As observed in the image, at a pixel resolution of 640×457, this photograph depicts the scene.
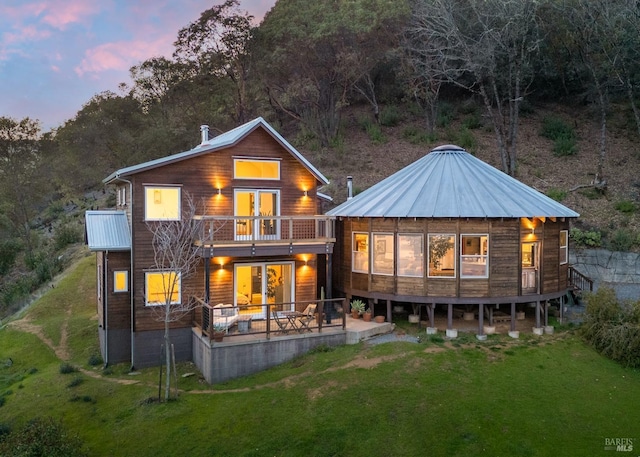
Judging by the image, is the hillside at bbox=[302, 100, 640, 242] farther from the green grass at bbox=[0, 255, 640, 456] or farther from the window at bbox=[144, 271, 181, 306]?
the window at bbox=[144, 271, 181, 306]

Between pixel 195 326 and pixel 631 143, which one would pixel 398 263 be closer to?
pixel 195 326

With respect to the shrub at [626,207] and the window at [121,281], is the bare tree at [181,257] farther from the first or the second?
the shrub at [626,207]

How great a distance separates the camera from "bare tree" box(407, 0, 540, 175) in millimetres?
25078

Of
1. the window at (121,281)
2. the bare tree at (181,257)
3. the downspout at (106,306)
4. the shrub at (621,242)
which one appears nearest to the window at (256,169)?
the bare tree at (181,257)

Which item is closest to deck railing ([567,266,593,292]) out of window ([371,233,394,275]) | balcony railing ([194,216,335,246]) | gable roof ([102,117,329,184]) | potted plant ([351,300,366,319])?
window ([371,233,394,275])

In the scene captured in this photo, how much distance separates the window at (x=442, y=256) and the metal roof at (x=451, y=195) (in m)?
0.93

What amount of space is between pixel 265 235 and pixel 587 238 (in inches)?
598

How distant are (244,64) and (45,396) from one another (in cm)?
2508

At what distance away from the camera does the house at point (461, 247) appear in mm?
14539

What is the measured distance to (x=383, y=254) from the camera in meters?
15.7

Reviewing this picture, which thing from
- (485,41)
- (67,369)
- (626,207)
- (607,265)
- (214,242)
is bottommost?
(67,369)

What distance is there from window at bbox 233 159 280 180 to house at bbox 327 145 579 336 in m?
2.97

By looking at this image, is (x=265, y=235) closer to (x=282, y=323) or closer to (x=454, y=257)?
(x=282, y=323)

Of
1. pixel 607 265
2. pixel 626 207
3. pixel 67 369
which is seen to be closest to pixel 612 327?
pixel 607 265
